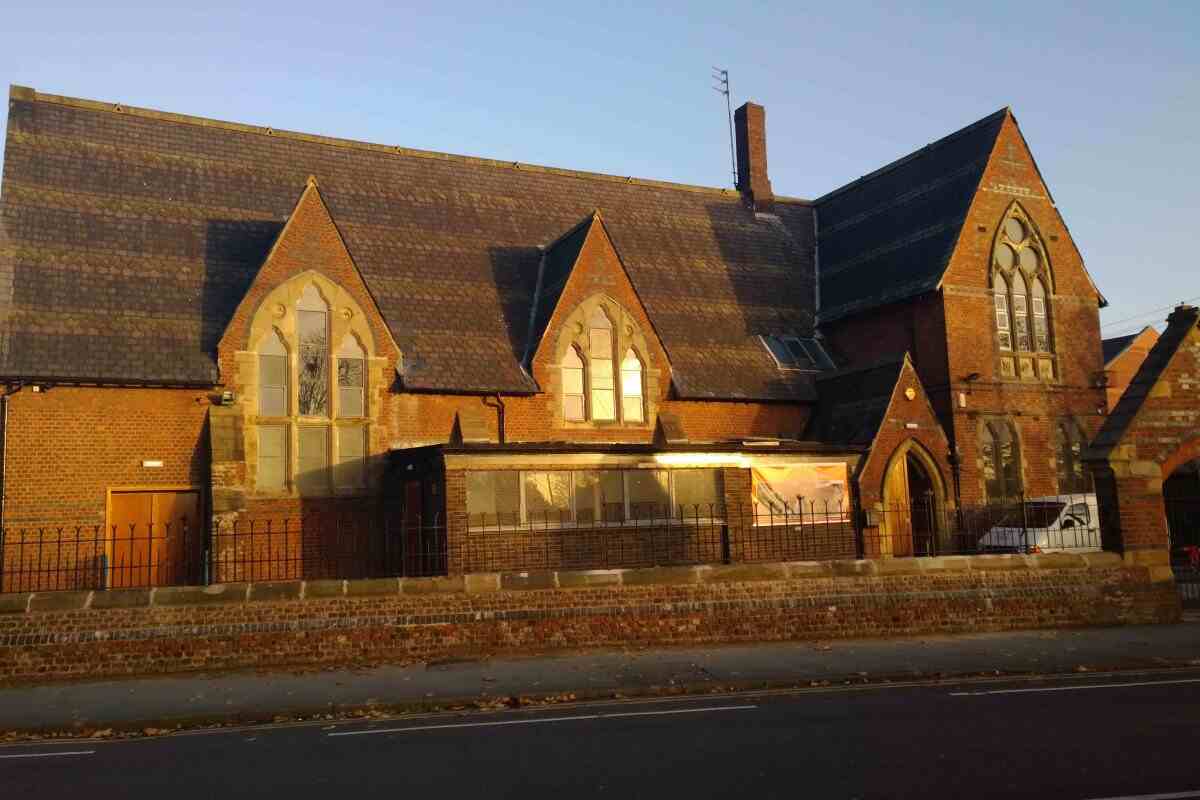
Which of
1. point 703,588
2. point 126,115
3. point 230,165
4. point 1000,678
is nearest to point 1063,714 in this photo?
point 1000,678

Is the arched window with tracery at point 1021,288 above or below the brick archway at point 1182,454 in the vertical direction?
above

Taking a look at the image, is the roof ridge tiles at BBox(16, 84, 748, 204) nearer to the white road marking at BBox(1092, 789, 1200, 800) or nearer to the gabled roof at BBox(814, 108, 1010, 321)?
the gabled roof at BBox(814, 108, 1010, 321)

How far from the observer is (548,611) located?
50.5 feet

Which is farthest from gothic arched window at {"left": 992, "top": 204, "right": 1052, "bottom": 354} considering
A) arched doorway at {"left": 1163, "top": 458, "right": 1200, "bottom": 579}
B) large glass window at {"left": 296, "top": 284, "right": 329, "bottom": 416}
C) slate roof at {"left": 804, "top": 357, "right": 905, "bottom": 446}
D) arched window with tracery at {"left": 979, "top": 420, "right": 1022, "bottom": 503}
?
large glass window at {"left": 296, "top": 284, "right": 329, "bottom": 416}

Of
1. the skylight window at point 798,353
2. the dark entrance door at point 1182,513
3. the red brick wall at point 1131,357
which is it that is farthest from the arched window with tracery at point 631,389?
the red brick wall at point 1131,357

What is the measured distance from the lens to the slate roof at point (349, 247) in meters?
21.1

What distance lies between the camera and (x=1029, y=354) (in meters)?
27.8

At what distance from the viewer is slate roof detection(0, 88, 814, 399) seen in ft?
69.4

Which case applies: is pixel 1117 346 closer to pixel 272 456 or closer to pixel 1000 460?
pixel 1000 460

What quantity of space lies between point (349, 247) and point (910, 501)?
15562 mm

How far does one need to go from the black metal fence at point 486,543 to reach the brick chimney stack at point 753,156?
14248 millimetres

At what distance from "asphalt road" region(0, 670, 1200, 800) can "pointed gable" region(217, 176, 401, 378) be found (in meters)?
12.8

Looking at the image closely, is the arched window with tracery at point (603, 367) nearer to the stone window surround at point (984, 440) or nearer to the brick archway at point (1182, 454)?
the stone window surround at point (984, 440)

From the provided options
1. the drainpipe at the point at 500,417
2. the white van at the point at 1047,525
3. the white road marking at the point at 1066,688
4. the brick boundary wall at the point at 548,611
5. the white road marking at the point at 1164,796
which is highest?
the drainpipe at the point at 500,417
